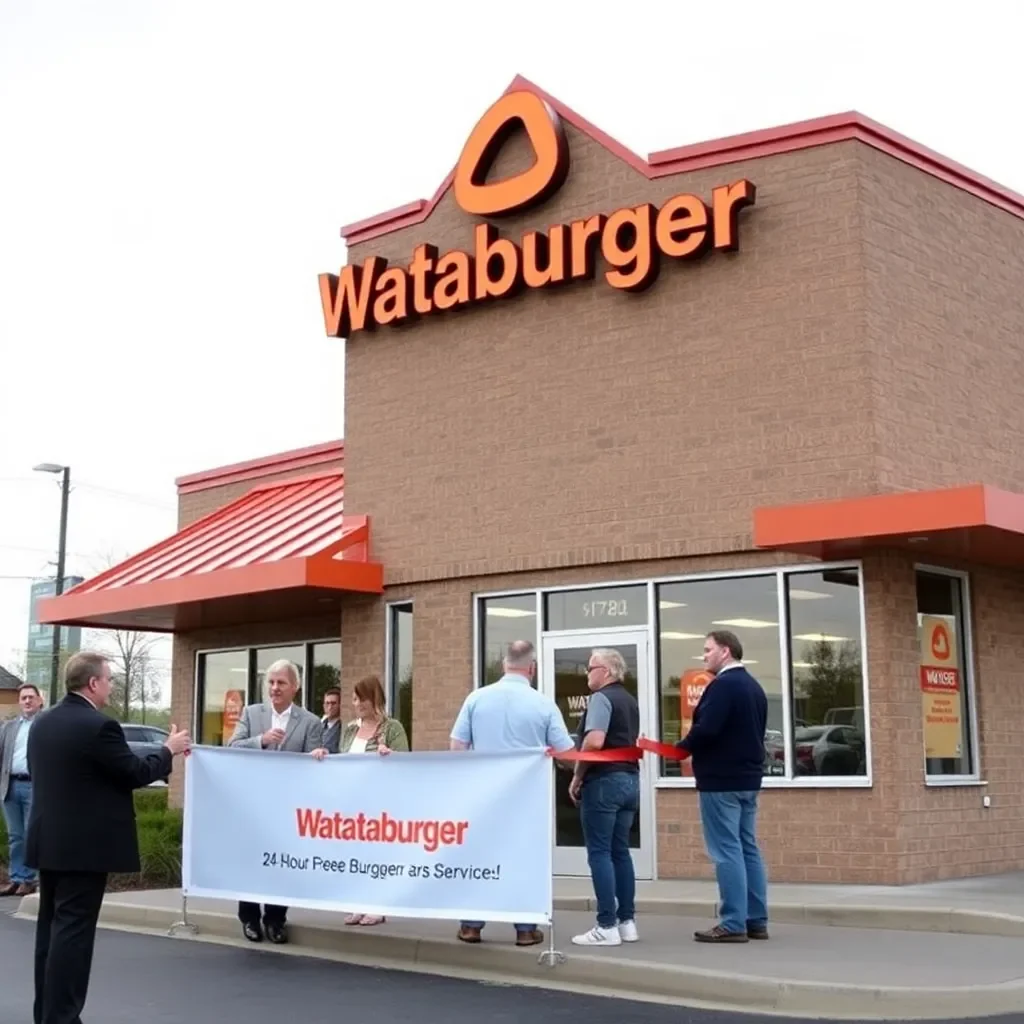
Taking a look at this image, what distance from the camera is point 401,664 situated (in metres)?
16.2

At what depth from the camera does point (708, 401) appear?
13.9 metres

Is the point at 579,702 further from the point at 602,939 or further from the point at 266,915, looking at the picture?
the point at 602,939

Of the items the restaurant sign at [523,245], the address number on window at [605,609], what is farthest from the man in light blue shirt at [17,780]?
the restaurant sign at [523,245]

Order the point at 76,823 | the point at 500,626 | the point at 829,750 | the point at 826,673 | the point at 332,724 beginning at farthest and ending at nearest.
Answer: the point at 500,626 < the point at 826,673 < the point at 829,750 < the point at 332,724 < the point at 76,823

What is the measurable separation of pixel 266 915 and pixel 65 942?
12.1 feet

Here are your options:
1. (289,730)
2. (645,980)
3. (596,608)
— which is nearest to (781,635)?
(596,608)

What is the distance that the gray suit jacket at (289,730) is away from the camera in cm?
1066

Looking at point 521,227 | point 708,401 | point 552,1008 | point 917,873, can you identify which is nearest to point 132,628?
point 521,227

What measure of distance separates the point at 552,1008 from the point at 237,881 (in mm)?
3229

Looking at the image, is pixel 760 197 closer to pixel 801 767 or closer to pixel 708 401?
pixel 708 401

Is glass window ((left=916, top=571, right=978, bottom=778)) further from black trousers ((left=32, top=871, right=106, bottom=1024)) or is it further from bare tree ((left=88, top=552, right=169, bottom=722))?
bare tree ((left=88, top=552, right=169, bottom=722))

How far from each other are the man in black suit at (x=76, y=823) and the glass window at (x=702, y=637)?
711 centimetres

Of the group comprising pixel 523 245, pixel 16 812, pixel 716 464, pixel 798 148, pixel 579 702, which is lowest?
pixel 16 812

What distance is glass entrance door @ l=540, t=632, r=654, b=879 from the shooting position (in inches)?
544
